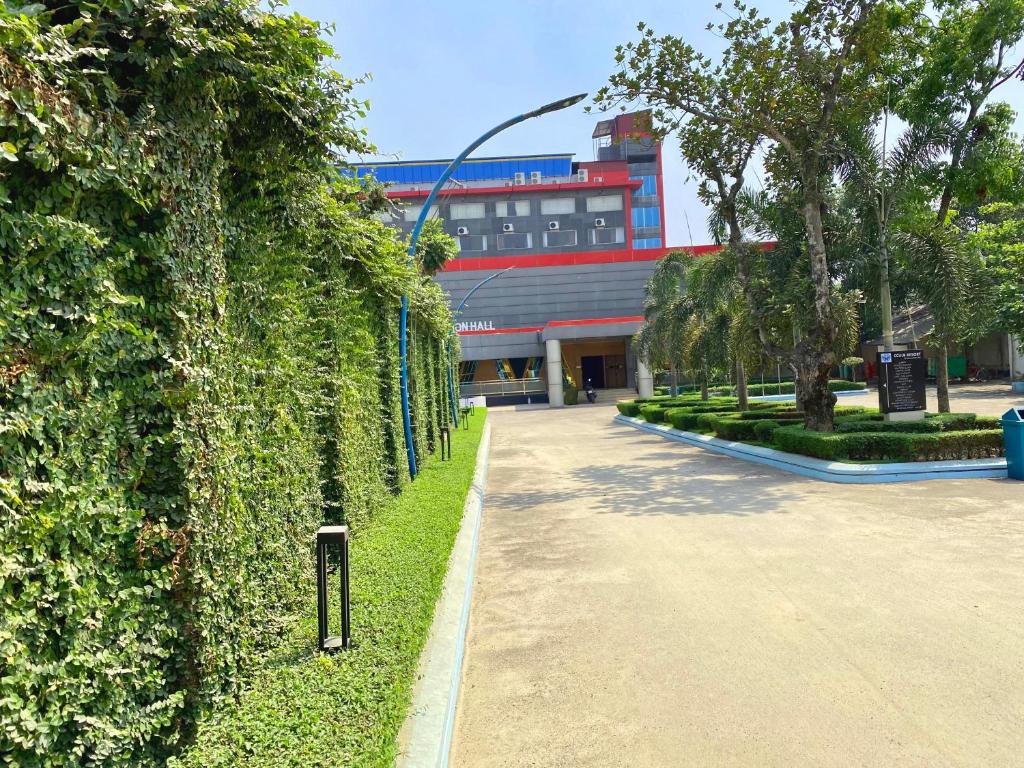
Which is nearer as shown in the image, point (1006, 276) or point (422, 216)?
point (422, 216)

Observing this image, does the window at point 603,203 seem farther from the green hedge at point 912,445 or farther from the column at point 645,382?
the green hedge at point 912,445

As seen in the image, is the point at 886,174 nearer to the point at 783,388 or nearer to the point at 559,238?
the point at 783,388

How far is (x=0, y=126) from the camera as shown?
2475 millimetres

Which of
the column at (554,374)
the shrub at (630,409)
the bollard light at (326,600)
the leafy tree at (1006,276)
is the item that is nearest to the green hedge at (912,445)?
the leafy tree at (1006,276)

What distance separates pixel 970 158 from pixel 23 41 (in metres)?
19.5

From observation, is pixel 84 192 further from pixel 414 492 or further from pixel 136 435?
pixel 414 492

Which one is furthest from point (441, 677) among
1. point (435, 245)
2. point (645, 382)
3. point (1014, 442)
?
point (645, 382)

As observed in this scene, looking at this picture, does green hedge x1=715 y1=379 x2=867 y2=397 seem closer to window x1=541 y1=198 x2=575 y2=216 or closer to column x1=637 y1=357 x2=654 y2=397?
column x1=637 y1=357 x2=654 y2=397

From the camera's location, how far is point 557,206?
67438 millimetres

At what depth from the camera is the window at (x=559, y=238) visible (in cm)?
6712

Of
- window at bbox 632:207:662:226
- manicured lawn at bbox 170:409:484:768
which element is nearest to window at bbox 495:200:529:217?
window at bbox 632:207:662:226

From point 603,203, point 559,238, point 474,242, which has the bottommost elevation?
point 474,242

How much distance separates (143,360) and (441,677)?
2.69 metres

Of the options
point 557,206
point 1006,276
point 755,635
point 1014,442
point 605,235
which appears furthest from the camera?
point 605,235
